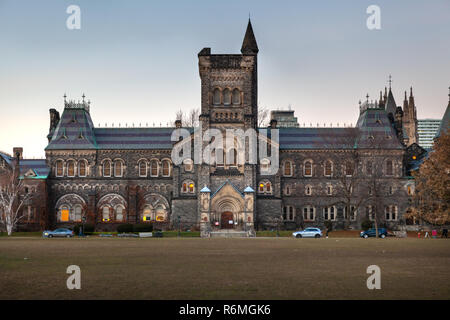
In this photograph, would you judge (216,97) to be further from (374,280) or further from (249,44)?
(374,280)

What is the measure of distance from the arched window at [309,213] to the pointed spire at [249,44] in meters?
22.7

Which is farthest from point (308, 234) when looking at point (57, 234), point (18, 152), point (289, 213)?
point (18, 152)

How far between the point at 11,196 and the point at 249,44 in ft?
120

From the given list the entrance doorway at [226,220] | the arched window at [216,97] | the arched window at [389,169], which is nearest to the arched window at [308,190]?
the arched window at [389,169]

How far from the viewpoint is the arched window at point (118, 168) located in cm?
7919

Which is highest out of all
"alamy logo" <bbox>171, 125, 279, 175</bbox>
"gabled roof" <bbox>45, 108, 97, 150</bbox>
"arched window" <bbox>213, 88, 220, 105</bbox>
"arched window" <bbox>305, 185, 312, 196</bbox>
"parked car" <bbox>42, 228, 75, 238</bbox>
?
"arched window" <bbox>213, 88, 220, 105</bbox>

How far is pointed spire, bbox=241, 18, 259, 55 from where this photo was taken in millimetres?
74319

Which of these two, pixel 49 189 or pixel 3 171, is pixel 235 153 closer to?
pixel 49 189

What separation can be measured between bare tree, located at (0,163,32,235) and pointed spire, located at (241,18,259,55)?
34.3m

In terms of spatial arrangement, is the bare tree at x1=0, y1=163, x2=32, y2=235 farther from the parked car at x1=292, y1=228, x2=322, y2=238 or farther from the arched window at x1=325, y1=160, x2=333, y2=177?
the arched window at x1=325, y1=160, x2=333, y2=177

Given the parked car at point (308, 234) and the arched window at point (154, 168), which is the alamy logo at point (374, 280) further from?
the arched window at point (154, 168)

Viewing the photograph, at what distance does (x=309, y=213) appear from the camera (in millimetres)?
78875

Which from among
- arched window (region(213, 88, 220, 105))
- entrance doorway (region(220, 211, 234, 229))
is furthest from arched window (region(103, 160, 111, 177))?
entrance doorway (region(220, 211, 234, 229))
